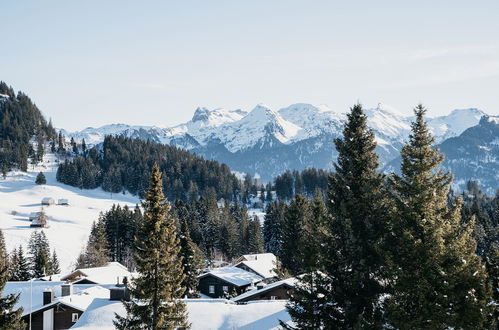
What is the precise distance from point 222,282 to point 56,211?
107m

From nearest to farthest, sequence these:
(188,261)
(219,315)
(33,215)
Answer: (219,315), (188,261), (33,215)

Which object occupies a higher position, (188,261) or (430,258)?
(430,258)

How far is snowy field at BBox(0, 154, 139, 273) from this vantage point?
123 meters

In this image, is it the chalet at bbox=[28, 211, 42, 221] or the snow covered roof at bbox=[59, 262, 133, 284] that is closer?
the snow covered roof at bbox=[59, 262, 133, 284]

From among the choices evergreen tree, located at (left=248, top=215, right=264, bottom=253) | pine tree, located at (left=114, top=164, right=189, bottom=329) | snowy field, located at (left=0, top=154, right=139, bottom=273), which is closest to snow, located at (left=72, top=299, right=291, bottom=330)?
pine tree, located at (left=114, top=164, right=189, bottom=329)

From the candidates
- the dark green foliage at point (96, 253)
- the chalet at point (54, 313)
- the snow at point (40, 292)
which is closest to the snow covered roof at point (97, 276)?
the snow at point (40, 292)

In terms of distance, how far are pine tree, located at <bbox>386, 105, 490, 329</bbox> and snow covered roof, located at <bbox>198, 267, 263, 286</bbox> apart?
50.7 meters

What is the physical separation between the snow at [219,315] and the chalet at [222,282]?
25.4m

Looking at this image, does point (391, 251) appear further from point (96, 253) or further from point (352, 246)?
point (96, 253)

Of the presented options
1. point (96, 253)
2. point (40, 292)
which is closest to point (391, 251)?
point (40, 292)

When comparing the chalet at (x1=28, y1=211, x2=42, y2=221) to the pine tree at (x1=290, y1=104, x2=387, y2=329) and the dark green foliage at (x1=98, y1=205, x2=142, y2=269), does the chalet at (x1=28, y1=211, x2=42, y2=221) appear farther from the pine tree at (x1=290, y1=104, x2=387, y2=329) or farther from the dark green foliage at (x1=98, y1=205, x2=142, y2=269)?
the pine tree at (x1=290, y1=104, x2=387, y2=329)

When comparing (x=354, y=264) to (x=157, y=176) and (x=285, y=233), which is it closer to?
(x=157, y=176)

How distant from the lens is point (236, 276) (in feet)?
239

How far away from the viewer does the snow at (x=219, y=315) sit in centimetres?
3900
